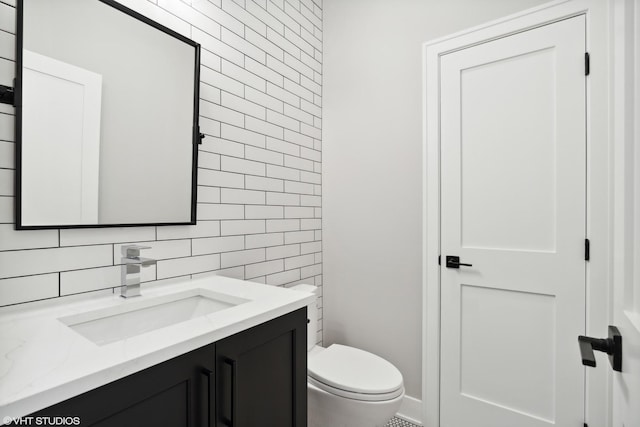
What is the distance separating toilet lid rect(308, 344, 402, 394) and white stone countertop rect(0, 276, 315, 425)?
0.56m

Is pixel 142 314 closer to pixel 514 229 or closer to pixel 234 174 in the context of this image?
pixel 234 174

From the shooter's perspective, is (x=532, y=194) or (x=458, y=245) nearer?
(x=532, y=194)

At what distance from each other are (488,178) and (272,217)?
1.21 meters

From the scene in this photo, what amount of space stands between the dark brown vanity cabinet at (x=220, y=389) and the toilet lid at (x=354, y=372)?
1.07ft

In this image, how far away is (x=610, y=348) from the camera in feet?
1.92

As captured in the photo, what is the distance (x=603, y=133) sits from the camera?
4.67ft

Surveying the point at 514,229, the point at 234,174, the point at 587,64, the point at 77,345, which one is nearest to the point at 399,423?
the point at 514,229

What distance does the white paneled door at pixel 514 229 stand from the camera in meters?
1.51

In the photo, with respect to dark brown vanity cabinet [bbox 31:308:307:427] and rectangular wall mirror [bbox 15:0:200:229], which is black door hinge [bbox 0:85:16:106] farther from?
dark brown vanity cabinet [bbox 31:308:307:427]

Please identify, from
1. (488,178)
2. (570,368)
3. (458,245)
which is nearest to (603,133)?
(488,178)

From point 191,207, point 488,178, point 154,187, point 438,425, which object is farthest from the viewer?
point 438,425

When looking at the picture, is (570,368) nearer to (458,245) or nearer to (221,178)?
(458,245)

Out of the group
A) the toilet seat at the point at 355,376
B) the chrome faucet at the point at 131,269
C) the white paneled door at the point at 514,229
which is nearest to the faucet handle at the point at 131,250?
the chrome faucet at the point at 131,269

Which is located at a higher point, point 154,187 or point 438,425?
point 154,187
